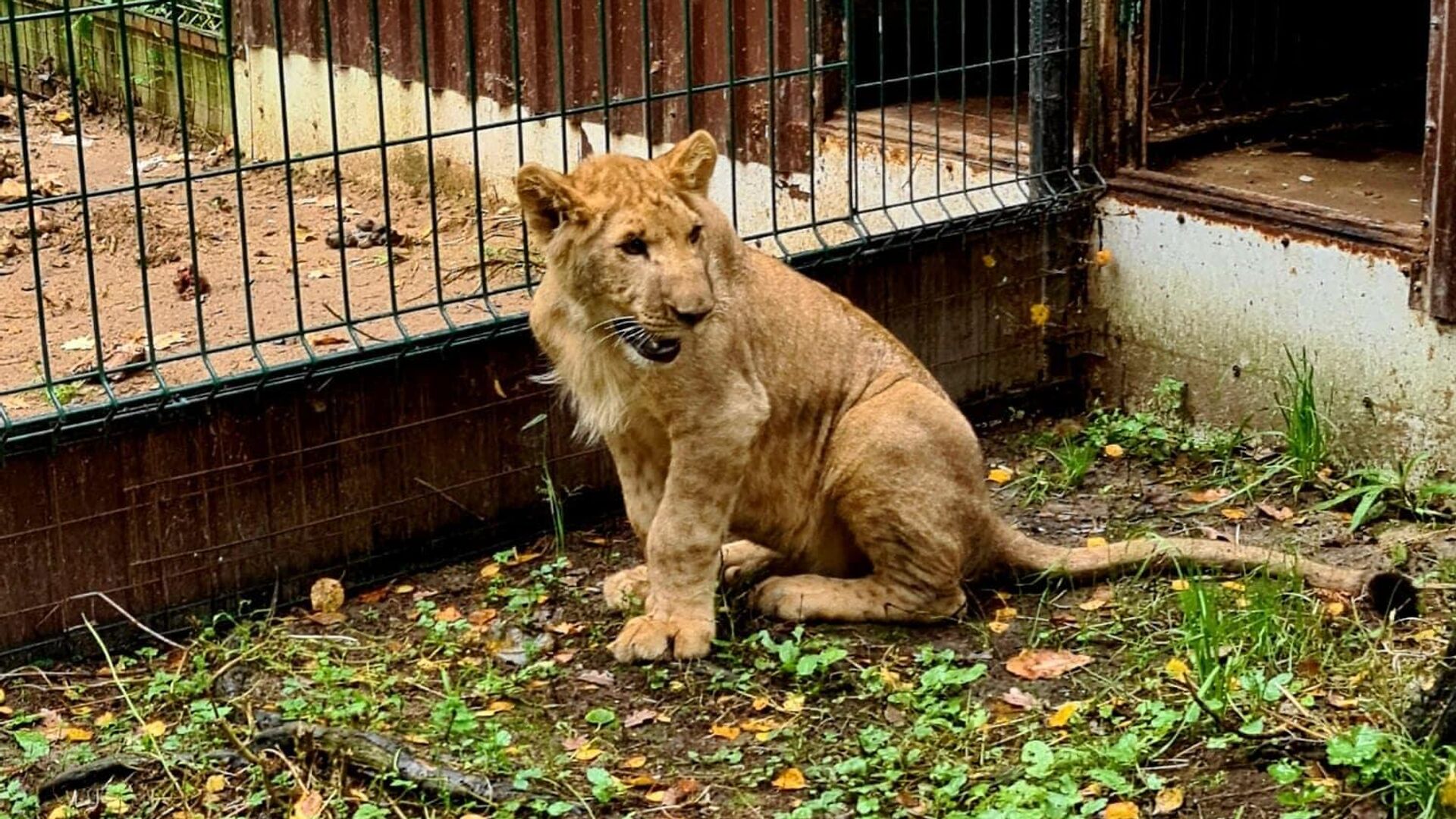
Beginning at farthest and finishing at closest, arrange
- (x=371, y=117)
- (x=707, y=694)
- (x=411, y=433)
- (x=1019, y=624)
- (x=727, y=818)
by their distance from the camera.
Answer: (x=371, y=117), (x=411, y=433), (x=1019, y=624), (x=707, y=694), (x=727, y=818)

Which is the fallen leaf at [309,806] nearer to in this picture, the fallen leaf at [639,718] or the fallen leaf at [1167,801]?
the fallen leaf at [639,718]

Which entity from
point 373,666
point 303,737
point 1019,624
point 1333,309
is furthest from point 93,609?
point 1333,309

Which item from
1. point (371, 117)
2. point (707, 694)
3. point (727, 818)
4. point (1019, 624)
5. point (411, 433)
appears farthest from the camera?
point (371, 117)

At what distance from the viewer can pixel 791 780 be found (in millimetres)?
5742

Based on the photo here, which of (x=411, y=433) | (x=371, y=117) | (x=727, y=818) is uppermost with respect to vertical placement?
(x=371, y=117)

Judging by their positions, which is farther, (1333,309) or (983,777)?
(1333,309)

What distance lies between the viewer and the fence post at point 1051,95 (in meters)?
8.54

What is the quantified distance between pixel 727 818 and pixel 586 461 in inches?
100

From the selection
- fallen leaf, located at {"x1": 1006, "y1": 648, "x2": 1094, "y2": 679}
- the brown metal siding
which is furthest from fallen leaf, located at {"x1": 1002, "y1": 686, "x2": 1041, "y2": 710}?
the brown metal siding

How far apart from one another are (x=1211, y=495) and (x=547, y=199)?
307cm

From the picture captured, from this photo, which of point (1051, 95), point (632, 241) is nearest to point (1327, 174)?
point (1051, 95)

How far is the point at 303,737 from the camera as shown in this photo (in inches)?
230

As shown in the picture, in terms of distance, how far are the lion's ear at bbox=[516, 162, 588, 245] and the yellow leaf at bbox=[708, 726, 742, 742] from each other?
60.5 inches

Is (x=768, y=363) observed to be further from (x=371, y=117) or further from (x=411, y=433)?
(x=371, y=117)
